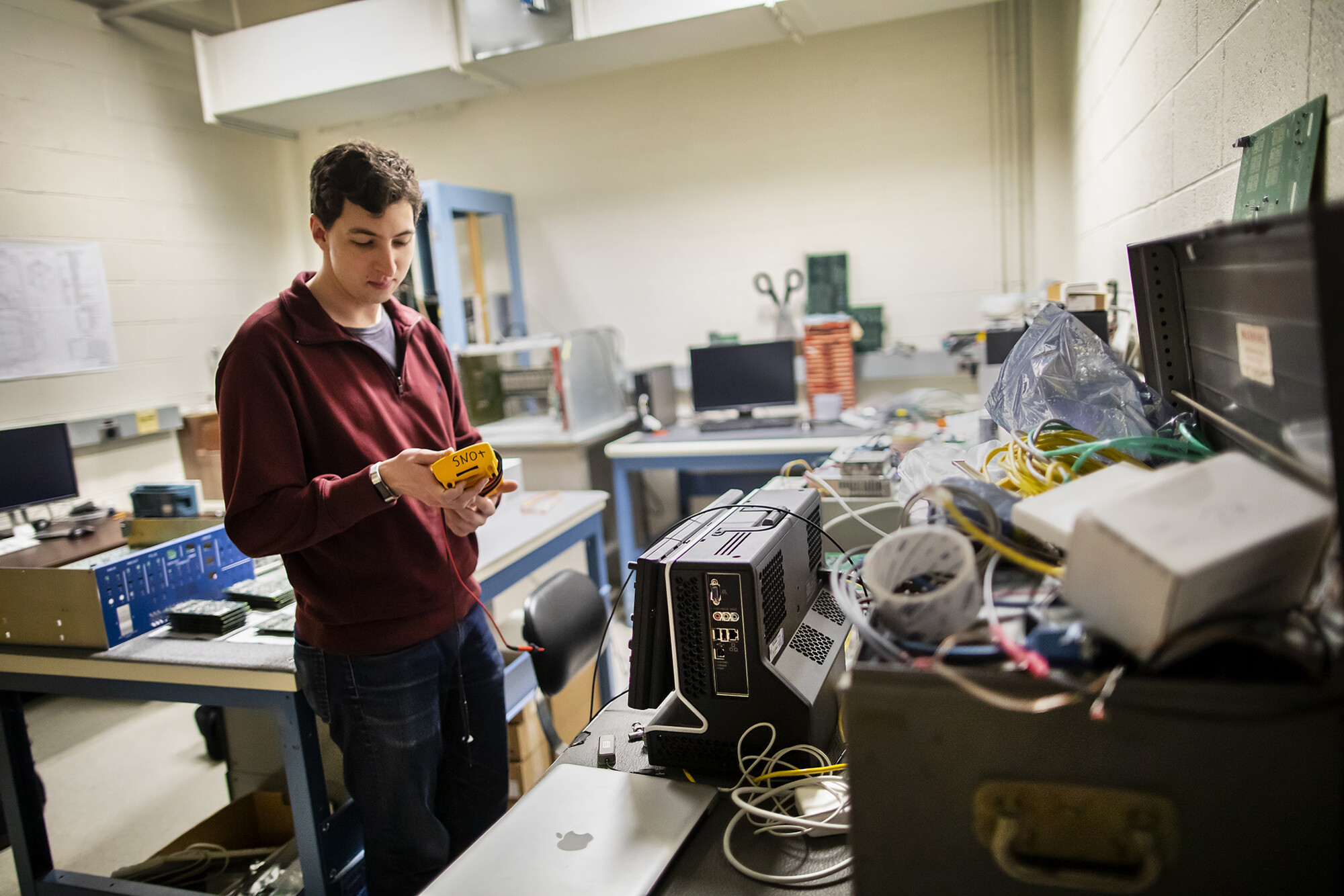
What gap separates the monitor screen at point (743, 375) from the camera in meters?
3.53

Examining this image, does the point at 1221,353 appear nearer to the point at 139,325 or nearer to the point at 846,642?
the point at 846,642

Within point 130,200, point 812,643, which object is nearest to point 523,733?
point 812,643

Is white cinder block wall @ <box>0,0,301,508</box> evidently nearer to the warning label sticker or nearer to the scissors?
the scissors

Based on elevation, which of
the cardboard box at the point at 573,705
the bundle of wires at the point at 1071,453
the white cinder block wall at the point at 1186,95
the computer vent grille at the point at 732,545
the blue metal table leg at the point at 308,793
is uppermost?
the white cinder block wall at the point at 1186,95

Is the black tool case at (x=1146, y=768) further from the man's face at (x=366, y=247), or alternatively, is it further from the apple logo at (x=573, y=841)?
the man's face at (x=366, y=247)

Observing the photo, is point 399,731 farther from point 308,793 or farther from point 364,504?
point 364,504

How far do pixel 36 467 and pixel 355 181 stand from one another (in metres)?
2.04

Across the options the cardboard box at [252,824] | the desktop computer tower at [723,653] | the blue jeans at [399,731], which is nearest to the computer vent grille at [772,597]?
the desktop computer tower at [723,653]

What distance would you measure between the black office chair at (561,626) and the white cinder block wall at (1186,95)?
4.14 ft

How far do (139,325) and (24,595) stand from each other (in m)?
2.42

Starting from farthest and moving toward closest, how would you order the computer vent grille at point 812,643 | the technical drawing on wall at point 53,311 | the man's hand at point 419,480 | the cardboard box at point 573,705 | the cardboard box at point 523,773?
1. the technical drawing on wall at point 53,311
2. the cardboard box at point 573,705
3. the cardboard box at point 523,773
4. the man's hand at point 419,480
5. the computer vent grille at point 812,643

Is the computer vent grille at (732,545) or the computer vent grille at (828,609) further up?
the computer vent grille at (732,545)

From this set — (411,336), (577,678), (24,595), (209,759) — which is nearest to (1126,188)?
(411,336)

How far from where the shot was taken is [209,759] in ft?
8.65
